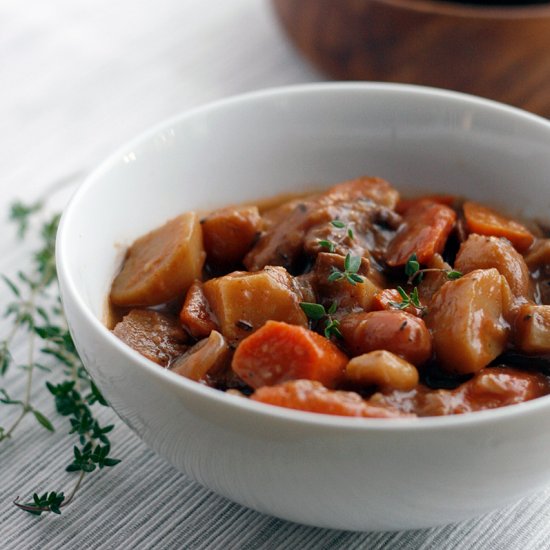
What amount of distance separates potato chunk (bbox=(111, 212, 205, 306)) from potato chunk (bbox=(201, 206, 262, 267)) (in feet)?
0.17

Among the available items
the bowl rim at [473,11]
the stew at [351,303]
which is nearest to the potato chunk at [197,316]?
the stew at [351,303]

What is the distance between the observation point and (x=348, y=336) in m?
2.14

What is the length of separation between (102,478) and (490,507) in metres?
1.04

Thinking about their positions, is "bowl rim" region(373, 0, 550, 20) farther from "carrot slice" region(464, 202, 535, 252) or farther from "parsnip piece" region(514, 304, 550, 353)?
"parsnip piece" region(514, 304, 550, 353)

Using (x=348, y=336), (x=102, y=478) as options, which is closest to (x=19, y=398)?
(x=102, y=478)

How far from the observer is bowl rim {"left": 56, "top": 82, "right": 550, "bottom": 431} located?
1598 millimetres

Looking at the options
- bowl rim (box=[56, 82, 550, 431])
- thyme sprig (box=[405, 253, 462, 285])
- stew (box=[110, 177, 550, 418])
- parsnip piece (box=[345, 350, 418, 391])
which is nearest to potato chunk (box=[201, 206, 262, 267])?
stew (box=[110, 177, 550, 418])

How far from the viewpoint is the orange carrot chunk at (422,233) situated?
2488 millimetres

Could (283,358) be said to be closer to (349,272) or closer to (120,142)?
(349,272)

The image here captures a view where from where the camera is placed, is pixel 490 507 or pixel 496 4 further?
pixel 496 4

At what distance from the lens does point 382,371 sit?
1900mm

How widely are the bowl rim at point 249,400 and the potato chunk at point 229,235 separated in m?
0.35

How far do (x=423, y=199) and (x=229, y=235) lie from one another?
698 millimetres

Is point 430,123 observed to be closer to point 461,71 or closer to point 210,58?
point 461,71
